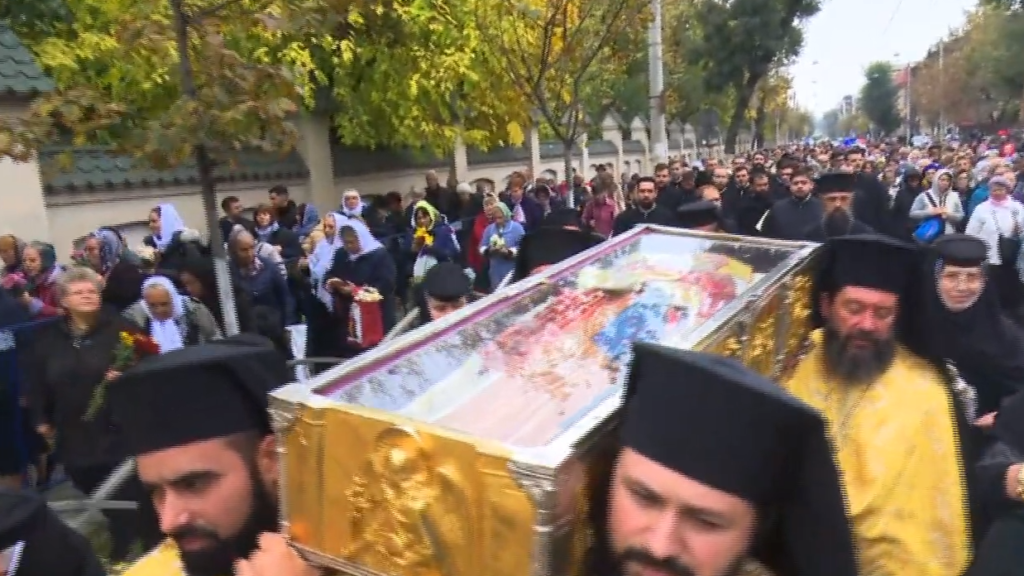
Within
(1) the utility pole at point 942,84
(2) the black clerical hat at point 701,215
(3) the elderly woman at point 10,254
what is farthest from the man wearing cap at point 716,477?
(1) the utility pole at point 942,84

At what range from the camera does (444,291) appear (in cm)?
480

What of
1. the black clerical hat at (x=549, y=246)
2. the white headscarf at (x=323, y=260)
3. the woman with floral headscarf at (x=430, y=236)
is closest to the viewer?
the black clerical hat at (x=549, y=246)

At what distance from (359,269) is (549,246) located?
2206mm

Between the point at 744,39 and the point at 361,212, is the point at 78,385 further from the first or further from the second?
the point at 744,39

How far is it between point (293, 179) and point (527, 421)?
12914mm

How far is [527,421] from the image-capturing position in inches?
87.7

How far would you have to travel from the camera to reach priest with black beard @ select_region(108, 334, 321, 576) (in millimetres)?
1993

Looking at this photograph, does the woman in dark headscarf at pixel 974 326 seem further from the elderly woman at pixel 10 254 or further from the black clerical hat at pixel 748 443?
the elderly woman at pixel 10 254

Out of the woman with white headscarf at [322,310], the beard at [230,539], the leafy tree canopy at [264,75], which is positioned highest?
the leafy tree canopy at [264,75]

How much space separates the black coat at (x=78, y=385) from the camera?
4.51 metres

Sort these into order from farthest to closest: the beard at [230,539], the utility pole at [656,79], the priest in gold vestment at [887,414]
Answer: the utility pole at [656,79] → the priest in gold vestment at [887,414] → the beard at [230,539]

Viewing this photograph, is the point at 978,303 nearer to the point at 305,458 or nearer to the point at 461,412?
the point at 461,412

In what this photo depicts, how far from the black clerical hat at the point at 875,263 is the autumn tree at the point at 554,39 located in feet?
23.1

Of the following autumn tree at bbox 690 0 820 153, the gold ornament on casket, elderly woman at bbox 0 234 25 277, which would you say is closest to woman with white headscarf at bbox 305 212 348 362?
elderly woman at bbox 0 234 25 277
